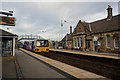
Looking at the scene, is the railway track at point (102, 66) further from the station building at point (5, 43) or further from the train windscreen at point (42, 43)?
the train windscreen at point (42, 43)

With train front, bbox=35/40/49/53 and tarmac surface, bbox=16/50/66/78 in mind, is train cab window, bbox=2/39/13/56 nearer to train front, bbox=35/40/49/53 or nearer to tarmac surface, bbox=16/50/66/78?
train front, bbox=35/40/49/53

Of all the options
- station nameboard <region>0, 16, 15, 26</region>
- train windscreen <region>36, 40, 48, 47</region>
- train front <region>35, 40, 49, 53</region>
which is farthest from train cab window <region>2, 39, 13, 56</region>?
train windscreen <region>36, 40, 48, 47</region>

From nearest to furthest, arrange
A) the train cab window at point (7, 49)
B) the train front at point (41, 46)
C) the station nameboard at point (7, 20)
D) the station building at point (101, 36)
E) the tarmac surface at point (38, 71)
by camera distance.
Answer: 1. the tarmac surface at point (38, 71)
2. the station nameboard at point (7, 20)
3. the train cab window at point (7, 49)
4. the train front at point (41, 46)
5. the station building at point (101, 36)

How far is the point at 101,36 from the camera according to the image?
23594mm

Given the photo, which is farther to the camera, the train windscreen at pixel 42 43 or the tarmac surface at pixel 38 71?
the train windscreen at pixel 42 43

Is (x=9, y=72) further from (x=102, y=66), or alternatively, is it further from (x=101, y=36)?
(x=101, y=36)

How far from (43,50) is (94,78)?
1314cm

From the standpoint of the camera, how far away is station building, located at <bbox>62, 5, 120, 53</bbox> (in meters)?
20.8

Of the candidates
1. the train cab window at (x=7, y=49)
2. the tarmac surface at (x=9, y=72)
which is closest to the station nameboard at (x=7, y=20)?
the train cab window at (x=7, y=49)

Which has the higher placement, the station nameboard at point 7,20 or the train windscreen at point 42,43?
the station nameboard at point 7,20

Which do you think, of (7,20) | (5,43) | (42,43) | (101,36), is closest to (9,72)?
(7,20)

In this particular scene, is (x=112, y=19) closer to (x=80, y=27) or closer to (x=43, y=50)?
(x=80, y=27)

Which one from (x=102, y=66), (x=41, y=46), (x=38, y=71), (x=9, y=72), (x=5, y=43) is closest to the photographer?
(x=9, y=72)

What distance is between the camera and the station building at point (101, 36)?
68.1 ft
